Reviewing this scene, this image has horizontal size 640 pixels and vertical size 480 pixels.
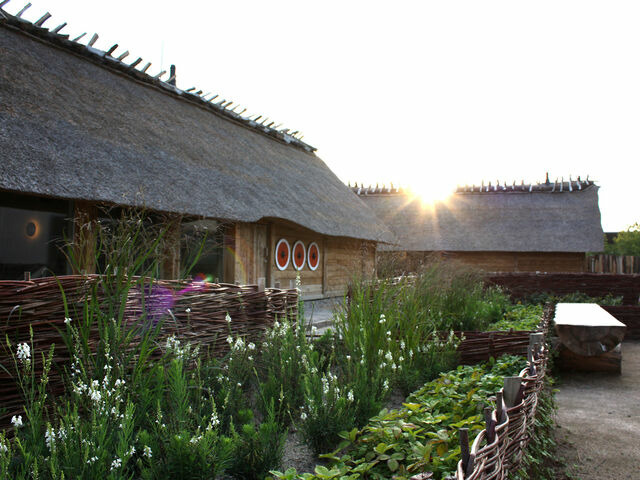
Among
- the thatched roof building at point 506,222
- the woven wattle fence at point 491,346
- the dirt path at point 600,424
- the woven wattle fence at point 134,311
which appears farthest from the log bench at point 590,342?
the thatched roof building at point 506,222

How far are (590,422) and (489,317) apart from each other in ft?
9.91

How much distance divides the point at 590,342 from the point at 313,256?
25.8 ft

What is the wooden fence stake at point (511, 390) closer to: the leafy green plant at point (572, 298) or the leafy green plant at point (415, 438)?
the leafy green plant at point (415, 438)

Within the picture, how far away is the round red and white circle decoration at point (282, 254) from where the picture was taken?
11368 mm

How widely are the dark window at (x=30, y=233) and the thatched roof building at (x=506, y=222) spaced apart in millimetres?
13027

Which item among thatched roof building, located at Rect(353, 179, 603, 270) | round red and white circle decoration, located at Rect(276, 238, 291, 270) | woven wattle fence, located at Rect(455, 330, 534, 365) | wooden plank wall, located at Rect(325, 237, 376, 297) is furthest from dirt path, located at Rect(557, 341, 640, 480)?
thatched roof building, located at Rect(353, 179, 603, 270)

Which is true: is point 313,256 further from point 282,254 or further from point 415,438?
point 415,438

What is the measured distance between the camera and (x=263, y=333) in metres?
4.39

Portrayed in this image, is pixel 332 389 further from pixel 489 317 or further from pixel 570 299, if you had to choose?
pixel 570 299

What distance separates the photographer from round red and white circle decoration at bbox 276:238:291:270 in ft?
37.3

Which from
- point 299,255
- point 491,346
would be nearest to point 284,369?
point 491,346

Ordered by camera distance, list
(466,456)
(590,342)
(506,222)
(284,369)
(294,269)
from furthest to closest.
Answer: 1. (506,222)
2. (294,269)
3. (590,342)
4. (284,369)
5. (466,456)

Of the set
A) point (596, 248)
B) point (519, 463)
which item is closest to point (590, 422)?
point (519, 463)

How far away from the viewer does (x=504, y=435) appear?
6.64 feet
